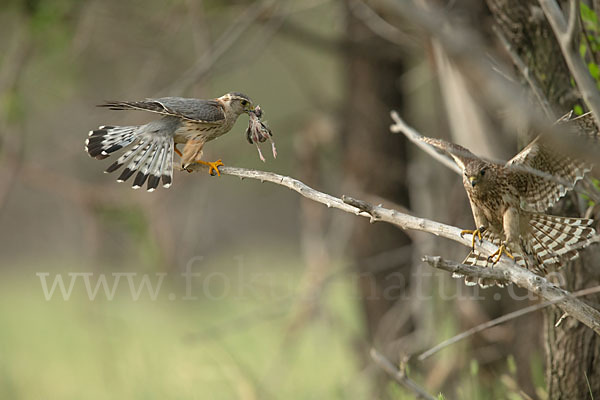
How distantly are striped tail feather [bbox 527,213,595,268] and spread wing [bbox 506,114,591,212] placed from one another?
0.06 metres

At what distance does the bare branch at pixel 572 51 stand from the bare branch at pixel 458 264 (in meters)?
0.51

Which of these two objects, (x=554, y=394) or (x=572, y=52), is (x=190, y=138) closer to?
(x=572, y=52)

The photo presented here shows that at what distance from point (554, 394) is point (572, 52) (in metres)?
1.56

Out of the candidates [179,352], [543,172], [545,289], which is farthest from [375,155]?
[545,289]

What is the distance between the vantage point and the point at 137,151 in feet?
7.61

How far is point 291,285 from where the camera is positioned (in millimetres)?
A: 7875

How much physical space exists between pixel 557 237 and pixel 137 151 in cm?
153

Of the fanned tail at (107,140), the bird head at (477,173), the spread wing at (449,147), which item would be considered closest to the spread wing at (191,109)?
the fanned tail at (107,140)

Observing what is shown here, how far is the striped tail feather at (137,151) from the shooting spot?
219cm

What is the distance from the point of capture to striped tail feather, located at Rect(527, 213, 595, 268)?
2350 mm

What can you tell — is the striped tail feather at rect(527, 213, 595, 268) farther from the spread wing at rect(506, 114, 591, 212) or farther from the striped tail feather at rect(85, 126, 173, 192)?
the striped tail feather at rect(85, 126, 173, 192)

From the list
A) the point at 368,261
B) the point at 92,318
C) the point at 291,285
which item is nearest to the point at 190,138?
the point at 368,261

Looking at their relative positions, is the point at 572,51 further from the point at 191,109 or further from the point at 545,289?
the point at 191,109

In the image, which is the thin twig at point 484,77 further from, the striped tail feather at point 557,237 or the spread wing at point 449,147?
the striped tail feather at point 557,237
